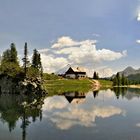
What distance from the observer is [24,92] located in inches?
4875

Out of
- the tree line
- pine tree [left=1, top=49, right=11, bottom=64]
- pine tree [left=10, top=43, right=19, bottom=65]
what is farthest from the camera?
pine tree [left=1, top=49, right=11, bottom=64]

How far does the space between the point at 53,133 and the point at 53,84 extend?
138m

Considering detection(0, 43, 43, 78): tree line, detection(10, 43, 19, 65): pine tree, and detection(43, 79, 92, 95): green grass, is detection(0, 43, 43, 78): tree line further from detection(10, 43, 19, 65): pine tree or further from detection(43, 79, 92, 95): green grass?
detection(43, 79, 92, 95): green grass

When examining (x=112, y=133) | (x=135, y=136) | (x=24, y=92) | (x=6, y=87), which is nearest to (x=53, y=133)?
(x=112, y=133)

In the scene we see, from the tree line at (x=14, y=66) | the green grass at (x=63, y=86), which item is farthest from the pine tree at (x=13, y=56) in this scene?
the green grass at (x=63, y=86)

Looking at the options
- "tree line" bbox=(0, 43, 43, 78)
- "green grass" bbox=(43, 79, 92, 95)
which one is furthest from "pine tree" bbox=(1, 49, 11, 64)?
"green grass" bbox=(43, 79, 92, 95)

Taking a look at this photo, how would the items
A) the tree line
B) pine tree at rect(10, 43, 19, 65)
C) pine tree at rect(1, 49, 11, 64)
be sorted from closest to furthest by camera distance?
the tree line → pine tree at rect(10, 43, 19, 65) → pine tree at rect(1, 49, 11, 64)

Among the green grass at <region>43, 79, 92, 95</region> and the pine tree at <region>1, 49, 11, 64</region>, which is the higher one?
the pine tree at <region>1, 49, 11, 64</region>

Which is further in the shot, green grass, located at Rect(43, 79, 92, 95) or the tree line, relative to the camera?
green grass, located at Rect(43, 79, 92, 95)

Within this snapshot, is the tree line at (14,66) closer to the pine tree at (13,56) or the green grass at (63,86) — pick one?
the pine tree at (13,56)

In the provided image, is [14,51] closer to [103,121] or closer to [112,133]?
[103,121]

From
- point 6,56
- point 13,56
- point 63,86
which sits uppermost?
point 6,56

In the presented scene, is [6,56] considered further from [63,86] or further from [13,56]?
[63,86]

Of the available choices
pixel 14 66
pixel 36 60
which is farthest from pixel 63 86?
pixel 14 66
